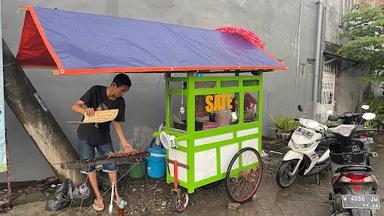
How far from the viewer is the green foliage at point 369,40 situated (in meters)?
9.37

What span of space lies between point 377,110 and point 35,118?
1084 centimetres

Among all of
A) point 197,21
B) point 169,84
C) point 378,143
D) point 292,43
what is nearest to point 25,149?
point 169,84

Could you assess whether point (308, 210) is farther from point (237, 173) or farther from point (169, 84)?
point (169, 84)

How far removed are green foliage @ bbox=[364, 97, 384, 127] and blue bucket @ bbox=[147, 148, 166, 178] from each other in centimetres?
793

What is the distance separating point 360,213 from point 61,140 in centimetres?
386

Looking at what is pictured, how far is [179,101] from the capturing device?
4.46 meters

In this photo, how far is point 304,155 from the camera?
525 cm

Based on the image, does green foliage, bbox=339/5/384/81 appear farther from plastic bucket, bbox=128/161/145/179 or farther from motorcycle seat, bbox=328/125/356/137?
plastic bucket, bbox=128/161/145/179

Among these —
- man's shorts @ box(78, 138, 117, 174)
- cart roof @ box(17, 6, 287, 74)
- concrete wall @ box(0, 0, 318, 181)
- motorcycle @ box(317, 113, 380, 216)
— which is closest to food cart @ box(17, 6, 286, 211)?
cart roof @ box(17, 6, 287, 74)

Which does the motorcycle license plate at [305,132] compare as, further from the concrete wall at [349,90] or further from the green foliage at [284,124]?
the concrete wall at [349,90]

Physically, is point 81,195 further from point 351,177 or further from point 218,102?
point 351,177

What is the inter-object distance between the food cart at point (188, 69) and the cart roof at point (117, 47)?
1 cm

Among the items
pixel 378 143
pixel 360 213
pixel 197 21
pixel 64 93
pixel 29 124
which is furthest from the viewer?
pixel 378 143

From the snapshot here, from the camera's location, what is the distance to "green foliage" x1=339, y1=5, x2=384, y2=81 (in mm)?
9367
